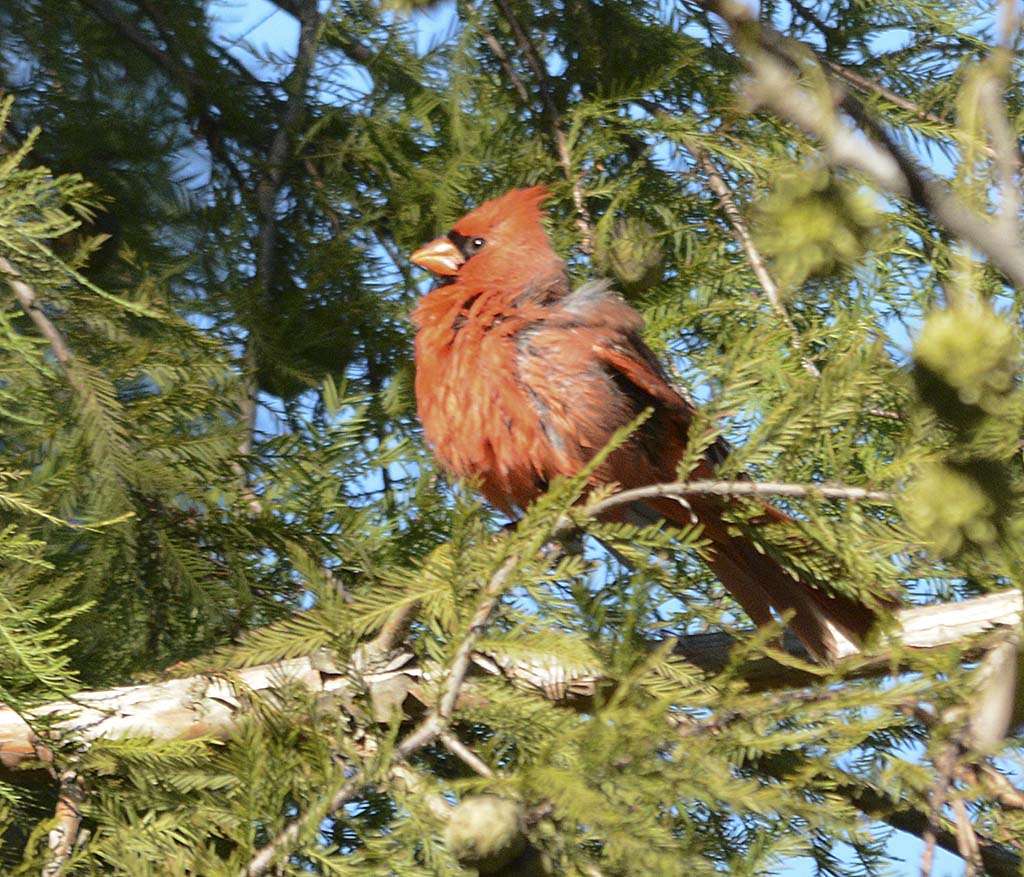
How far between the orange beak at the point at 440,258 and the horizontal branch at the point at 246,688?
1.17 m

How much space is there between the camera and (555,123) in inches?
123

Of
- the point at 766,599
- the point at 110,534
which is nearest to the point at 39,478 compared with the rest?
the point at 110,534

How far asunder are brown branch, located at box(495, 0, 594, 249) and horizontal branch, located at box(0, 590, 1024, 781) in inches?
46.8

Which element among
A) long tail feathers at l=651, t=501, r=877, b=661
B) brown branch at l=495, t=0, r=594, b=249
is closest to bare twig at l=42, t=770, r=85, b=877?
long tail feathers at l=651, t=501, r=877, b=661

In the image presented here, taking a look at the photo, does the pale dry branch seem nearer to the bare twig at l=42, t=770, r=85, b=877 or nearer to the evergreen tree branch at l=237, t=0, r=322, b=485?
the evergreen tree branch at l=237, t=0, r=322, b=485

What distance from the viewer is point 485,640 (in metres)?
1.77

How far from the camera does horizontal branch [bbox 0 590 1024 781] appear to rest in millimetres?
2193

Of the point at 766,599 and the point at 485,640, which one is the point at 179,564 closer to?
the point at 485,640

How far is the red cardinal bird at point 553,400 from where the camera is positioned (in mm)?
2883

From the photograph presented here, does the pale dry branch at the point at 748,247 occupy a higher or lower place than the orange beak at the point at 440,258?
higher

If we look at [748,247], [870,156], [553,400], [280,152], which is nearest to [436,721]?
[870,156]

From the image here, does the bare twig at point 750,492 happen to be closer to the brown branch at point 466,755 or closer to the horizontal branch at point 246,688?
the brown branch at point 466,755

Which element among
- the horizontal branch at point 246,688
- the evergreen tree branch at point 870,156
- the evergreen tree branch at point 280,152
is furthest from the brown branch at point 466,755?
the evergreen tree branch at point 280,152

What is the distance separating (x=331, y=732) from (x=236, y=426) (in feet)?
3.06
